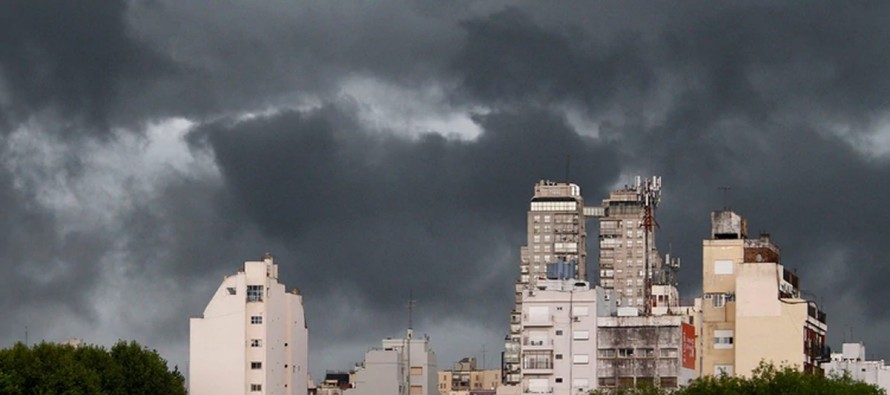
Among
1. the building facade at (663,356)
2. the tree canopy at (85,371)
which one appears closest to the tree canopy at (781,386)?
the building facade at (663,356)

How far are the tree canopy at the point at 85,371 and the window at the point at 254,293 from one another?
1552 cm

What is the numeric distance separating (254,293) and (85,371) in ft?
115

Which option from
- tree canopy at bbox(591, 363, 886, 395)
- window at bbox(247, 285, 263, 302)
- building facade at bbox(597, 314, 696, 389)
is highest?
window at bbox(247, 285, 263, 302)

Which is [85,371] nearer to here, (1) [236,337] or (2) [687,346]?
(1) [236,337]

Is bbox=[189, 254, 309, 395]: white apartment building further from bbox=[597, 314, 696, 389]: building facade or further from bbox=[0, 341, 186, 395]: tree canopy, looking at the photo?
bbox=[597, 314, 696, 389]: building facade

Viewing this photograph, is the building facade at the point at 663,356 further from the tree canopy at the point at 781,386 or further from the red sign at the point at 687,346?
the tree canopy at the point at 781,386

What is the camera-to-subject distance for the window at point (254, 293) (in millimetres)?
197000

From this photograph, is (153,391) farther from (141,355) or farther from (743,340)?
(743,340)

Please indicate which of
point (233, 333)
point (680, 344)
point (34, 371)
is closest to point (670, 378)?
point (680, 344)

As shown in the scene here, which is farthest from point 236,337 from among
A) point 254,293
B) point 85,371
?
point 85,371

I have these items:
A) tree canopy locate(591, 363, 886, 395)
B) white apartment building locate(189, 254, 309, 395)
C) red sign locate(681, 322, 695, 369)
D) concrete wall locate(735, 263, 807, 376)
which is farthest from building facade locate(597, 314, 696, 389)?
white apartment building locate(189, 254, 309, 395)

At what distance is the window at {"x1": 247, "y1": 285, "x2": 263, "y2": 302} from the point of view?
197 metres

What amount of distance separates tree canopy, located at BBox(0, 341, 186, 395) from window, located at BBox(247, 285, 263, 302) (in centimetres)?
1552

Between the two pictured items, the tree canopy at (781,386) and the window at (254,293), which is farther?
the window at (254,293)
